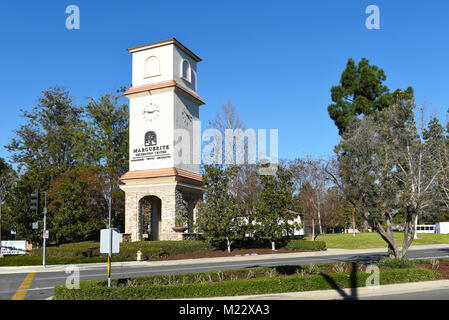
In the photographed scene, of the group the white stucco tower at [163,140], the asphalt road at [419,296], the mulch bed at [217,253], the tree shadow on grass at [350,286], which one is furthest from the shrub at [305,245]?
the tree shadow on grass at [350,286]

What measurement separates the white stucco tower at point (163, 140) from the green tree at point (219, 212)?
2.84m

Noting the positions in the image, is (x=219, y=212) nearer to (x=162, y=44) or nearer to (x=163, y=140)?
(x=163, y=140)

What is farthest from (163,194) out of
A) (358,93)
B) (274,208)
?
(358,93)

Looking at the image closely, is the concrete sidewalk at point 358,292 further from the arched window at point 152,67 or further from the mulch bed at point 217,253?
the arched window at point 152,67

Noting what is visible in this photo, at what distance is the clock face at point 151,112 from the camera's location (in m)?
Answer: 34.4

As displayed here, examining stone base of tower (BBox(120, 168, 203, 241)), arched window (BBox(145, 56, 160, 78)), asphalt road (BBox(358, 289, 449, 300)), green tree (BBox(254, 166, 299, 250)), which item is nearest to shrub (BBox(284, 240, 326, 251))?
green tree (BBox(254, 166, 299, 250))

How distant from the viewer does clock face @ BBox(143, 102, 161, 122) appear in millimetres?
34406

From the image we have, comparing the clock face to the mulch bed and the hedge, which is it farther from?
the hedge

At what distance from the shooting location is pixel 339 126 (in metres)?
49.3

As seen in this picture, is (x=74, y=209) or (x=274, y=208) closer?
(x=274, y=208)

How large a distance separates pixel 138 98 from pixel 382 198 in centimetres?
2448

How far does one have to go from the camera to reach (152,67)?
1394 inches

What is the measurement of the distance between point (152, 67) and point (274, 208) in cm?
1689
